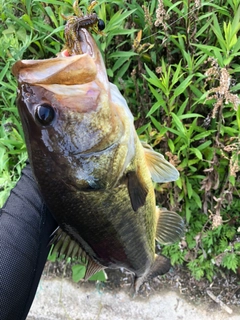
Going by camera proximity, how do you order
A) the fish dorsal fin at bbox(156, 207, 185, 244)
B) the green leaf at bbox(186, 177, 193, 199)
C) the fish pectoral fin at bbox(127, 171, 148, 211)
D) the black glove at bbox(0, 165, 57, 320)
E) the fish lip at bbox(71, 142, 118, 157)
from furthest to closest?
1. the green leaf at bbox(186, 177, 193, 199)
2. the fish dorsal fin at bbox(156, 207, 185, 244)
3. the black glove at bbox(0, 165, 57, 320)
4. the fish pectoral fin at bbox(127, 171, 148, 211)
5. the fish lip at bbox(71, 142, 118, 157)

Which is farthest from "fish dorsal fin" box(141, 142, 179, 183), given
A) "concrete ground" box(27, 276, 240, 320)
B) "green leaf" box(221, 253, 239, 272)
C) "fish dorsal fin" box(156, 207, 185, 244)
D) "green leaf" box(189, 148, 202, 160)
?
"concrete ground" box(27, 276, 240, 320)

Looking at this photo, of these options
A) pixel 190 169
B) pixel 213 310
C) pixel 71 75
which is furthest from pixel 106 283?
pixel 71 75

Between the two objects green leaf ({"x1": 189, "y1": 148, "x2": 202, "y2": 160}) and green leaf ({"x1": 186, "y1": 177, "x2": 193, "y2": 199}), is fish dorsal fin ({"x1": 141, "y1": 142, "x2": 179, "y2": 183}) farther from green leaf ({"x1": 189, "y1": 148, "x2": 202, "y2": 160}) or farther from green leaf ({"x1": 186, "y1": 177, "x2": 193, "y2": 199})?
green leaf ({"x1": 186, "y1": 177, "x2": 193, "y2": 199})

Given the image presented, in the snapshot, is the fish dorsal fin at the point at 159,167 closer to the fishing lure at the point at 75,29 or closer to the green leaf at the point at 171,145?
the green leaf at the point at 171,145

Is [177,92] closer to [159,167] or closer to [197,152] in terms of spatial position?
[197,152]

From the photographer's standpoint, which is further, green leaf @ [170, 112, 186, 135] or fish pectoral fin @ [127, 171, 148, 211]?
green leaf @ [170, 112, 186, 135]

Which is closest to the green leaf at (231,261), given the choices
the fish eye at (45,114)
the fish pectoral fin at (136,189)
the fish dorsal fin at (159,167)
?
the fish dorsal fin at (159,167)
